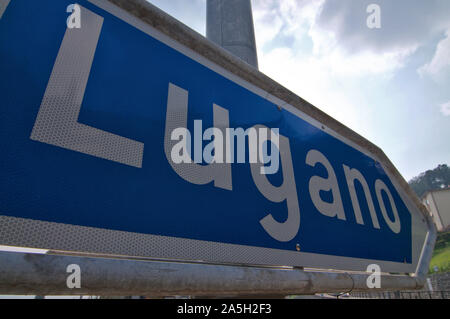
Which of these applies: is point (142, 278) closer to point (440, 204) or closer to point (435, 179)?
point (440, 204)

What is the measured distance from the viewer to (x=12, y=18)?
0.70 metres

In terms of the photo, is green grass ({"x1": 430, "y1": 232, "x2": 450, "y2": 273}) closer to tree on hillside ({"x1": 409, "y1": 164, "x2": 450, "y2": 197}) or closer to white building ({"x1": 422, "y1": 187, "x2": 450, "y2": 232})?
white building ({"x1": 422, "y1": 187, "x2": 450, "y2": 232})

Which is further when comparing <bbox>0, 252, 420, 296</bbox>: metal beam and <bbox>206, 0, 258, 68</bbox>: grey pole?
<bbox>206, 0, 258, 68</bbox>: grey pole

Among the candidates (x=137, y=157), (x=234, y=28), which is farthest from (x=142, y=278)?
(x=234, y=28)

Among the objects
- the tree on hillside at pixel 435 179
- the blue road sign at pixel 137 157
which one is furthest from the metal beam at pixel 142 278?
the tree on hillside at pixel 435 179

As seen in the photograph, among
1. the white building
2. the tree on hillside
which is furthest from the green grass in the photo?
the tree on hillside

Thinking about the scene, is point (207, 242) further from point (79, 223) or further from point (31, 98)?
point (31, 98)

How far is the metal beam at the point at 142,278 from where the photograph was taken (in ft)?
1.61

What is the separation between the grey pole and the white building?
44649 mm

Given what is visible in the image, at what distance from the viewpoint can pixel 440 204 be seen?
36.4m

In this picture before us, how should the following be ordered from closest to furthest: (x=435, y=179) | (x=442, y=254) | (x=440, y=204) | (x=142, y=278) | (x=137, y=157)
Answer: (x=142, y=278)
(x=137, y=157)
(x=442, y=254)
(x=440, y=204)
(x=435, y=179)

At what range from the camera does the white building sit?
1416 inches

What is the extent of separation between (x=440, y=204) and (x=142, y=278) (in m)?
46.8

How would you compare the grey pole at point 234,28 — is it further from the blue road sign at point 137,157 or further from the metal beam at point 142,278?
the metal beam at point 142,278
